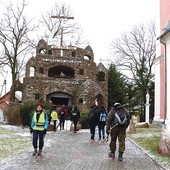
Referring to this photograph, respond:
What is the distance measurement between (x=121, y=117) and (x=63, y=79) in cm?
3192

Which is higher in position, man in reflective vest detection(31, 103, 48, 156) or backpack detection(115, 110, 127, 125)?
backpack detection(115, 110, 127, 125)

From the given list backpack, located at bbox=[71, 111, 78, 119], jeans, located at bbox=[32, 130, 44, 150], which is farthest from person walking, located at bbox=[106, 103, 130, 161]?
backpack, located at bbox=[71, 111, 78, 119]

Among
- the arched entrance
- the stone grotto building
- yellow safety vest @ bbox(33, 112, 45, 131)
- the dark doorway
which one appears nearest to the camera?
yellow safety vest @ bbox(33, 112, 45, 131)

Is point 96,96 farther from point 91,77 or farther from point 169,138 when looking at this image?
point 169,138

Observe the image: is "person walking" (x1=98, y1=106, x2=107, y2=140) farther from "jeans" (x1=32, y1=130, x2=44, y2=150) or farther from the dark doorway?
the dark doorway

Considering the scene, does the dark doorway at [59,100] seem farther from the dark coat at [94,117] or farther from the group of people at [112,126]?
the group of people at [112,126]

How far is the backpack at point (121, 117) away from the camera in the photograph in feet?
40.0

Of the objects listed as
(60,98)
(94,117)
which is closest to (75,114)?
(94,117)

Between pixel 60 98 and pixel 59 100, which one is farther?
pixel 59 100

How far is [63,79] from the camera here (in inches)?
1731

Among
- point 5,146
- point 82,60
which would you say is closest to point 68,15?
point 82,60

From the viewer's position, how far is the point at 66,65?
146ft

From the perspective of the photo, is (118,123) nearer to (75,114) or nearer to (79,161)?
(79,161)

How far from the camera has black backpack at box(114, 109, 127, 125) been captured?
12180mm
